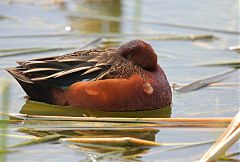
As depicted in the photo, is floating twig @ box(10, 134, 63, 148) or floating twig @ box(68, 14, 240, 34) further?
floating twig @ box(68, 14, 240, 34)

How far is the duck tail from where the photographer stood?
8.02 meters

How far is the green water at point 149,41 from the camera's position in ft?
21.6

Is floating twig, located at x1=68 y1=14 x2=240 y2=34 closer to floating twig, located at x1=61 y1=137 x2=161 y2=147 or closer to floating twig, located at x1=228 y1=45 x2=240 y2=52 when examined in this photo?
floating twig, located at x1=228 y1=45 x2=240 y2=52

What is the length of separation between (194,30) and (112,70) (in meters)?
3.27

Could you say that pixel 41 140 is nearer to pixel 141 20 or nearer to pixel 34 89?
pixel 34 89

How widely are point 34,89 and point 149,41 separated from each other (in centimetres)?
272

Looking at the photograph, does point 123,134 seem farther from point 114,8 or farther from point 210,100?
point 114,8

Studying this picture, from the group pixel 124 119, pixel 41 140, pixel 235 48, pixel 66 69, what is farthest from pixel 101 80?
pixel 235 48

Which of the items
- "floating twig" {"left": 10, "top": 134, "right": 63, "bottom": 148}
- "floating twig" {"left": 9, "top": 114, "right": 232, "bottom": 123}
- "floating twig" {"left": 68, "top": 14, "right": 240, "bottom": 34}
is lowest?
"floating twig" {"left": 10, "top": 134, "right": 63, "bottom": 148}

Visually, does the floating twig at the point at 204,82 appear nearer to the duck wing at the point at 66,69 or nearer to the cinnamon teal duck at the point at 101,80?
the cinnamon teal duck at the point at 101,80

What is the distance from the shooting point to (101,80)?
773cm

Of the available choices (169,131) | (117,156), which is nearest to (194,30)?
(169,131)

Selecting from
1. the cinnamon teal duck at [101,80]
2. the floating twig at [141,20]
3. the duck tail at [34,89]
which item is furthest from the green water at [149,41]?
the cinnamon teal duck at [101,80]

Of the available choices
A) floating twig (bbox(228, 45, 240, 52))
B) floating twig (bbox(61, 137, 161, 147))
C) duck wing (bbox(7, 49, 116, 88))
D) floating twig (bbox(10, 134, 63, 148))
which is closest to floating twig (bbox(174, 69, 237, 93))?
floating twig (bbox(228, 45, 240, 52))
